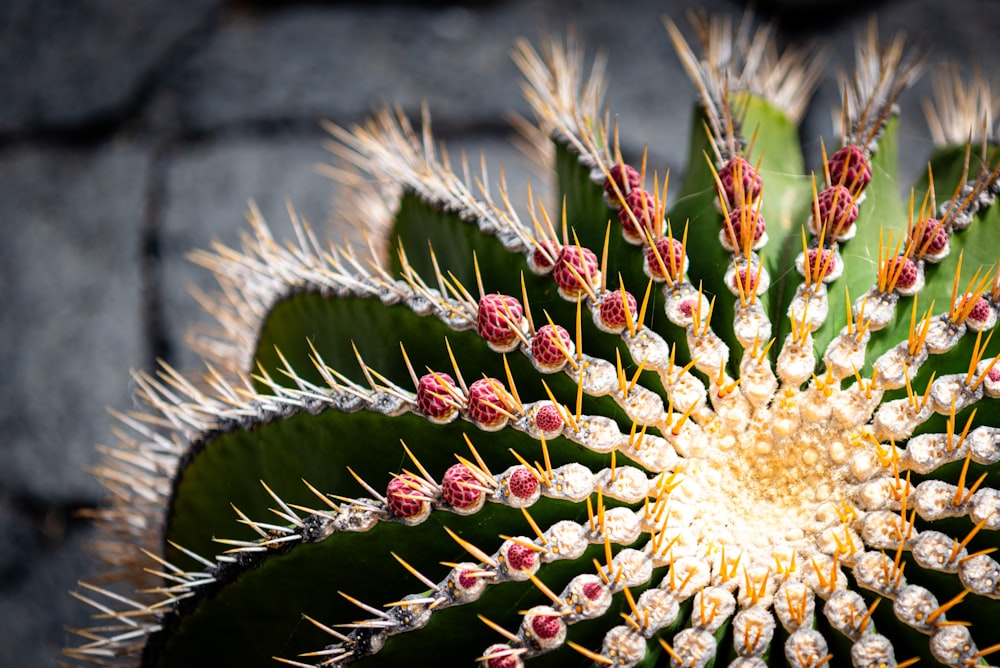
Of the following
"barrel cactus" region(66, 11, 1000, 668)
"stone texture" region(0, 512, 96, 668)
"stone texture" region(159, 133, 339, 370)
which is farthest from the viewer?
"stone texture" region(159, 133, 339, 370)

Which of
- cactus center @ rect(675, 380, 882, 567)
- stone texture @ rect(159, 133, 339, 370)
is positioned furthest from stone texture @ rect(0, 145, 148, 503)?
cactus center @ rect(675, 380, 882, 567)

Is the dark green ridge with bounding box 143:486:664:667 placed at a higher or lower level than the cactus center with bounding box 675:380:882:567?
lower

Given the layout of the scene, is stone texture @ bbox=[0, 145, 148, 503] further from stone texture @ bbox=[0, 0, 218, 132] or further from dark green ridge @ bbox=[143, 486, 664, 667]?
dark green ridge @ bbox=[143, 486, 664, 667]

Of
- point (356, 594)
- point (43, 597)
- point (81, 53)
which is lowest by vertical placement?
point (43, 597)

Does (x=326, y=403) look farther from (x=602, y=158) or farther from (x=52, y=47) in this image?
(x=52, y=47)

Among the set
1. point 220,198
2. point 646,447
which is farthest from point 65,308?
point 646,447

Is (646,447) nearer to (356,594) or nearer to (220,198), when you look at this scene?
(356,594)

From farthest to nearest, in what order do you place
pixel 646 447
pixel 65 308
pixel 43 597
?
pixel 65 308
pixel 43 597
pixel 646 447
